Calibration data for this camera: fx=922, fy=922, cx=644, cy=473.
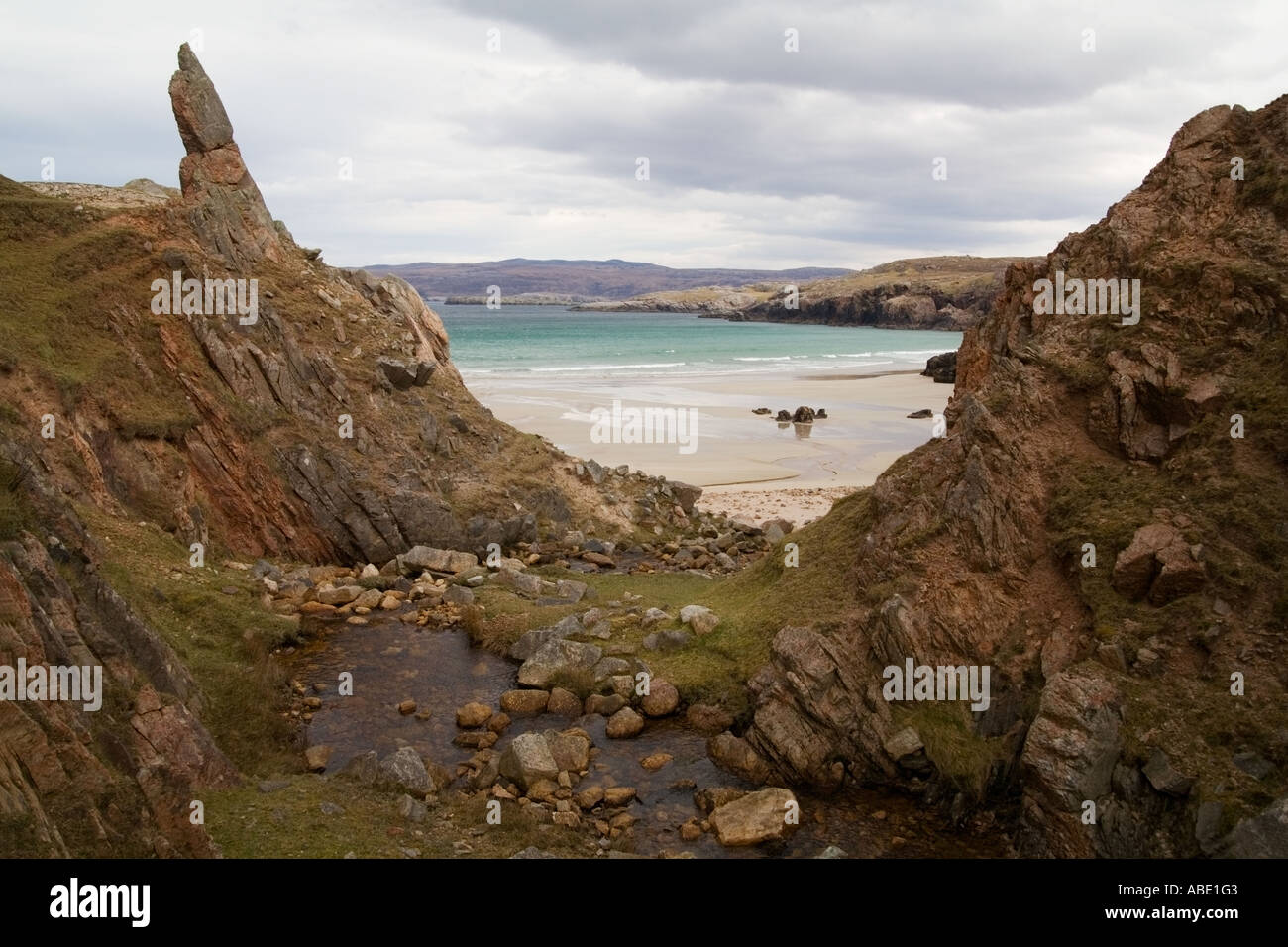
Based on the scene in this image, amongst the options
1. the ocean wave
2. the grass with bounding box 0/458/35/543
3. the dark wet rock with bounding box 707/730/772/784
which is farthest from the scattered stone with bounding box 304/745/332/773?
the ocean wave

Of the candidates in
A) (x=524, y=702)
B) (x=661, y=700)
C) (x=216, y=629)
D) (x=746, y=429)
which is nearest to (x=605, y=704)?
(x=661, y=700)

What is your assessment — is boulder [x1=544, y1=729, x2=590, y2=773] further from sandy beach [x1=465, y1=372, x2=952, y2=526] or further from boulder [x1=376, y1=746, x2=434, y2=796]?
sandy beach [x1=465, y1=372, x2=952, y2=526]

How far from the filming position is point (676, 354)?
143625mm

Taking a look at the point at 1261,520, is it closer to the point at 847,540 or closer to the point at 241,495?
the point at 847,540

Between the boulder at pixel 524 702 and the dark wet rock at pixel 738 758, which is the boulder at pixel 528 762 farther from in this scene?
the dark wet rock at pixel 738 758

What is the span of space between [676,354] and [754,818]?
Answer: 129184 millimetres

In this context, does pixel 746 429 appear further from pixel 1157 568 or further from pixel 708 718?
pixel 1157 568

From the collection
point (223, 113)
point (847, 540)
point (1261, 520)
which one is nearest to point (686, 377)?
point (223, 113)

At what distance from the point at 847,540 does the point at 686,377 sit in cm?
8338

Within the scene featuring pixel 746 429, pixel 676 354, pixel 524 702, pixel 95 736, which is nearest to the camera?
pixel 95 736

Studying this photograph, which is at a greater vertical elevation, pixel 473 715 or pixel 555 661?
pixel 555 661

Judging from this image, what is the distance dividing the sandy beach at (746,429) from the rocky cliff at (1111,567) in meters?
20.4

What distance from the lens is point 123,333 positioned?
1265 inches

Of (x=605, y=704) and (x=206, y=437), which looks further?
(x=206, y=437)
